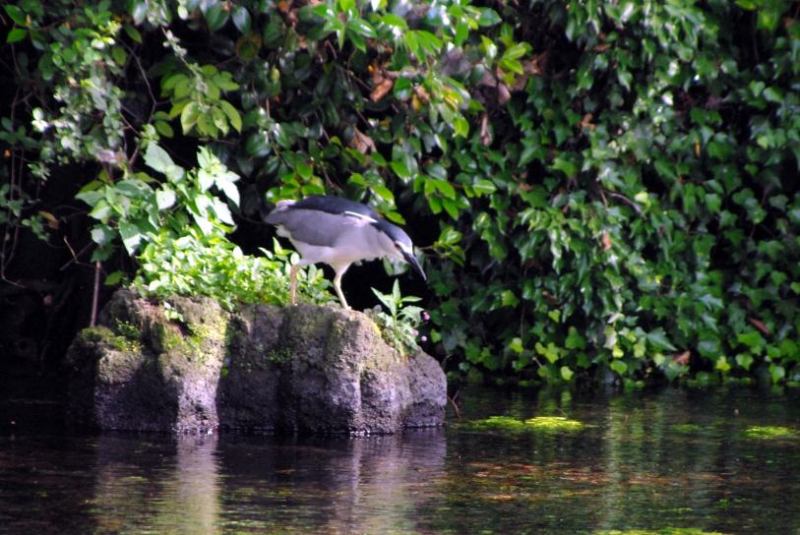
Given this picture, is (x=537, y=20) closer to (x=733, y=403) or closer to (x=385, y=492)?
(x=733, y=403)

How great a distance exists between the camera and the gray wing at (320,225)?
27.0ft

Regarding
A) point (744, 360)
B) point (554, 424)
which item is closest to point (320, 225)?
point (554, 424)

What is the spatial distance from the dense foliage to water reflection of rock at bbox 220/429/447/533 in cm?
123

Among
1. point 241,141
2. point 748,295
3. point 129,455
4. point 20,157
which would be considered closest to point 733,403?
point 748,295

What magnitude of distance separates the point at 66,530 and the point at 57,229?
18.1ft

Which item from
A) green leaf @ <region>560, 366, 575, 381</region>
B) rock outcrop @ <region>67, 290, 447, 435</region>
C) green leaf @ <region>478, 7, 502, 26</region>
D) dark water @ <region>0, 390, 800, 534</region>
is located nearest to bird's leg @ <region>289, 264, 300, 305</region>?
rock outcrop @ <region>67, 290, 447, 435</region>

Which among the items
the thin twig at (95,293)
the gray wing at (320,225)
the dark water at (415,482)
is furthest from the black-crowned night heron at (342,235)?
the thin twig at (95,293)

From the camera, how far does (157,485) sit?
237 inches

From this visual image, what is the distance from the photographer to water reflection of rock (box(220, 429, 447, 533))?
5395mm

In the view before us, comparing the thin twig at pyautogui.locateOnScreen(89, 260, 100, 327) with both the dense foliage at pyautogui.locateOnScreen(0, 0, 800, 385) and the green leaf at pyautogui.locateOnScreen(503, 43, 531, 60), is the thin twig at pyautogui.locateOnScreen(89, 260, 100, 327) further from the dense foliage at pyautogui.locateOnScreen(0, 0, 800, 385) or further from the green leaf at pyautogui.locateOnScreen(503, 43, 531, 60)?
the green leaf at pyautogui.locateOnScreen(503, 43, 531, 60)

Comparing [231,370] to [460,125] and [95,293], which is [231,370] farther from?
[460,125]

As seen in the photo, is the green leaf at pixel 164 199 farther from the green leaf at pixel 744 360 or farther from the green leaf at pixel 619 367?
the green leaf at pixel 744 360

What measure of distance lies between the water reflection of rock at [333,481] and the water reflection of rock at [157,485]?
4.0 inches

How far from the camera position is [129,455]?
679cm
